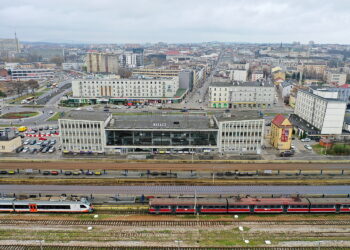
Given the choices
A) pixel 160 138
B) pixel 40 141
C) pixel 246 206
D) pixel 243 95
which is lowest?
pixel 40 141

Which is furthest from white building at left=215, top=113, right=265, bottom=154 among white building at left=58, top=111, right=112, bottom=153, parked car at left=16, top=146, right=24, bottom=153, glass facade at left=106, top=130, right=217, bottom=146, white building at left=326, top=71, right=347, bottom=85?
white building at left=326, top=71, right=347, bottom=85

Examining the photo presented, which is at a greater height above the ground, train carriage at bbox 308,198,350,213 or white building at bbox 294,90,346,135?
white building at bbox 294,90,346,135

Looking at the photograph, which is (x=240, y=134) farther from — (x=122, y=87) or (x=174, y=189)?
(x=122, y=87)

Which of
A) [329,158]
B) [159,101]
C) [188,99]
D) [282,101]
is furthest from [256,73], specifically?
[329,158]

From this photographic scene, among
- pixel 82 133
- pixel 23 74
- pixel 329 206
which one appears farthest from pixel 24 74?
pixel 329 206

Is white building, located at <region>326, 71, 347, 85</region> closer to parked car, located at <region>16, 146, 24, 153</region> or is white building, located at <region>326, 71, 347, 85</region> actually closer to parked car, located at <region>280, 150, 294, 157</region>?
parked car, located at <region>280, 150, 294, 157</region>

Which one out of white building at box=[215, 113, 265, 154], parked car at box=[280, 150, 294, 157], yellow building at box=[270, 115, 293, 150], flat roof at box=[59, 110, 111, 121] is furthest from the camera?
yellow building at box=[270, 115, 293, 150]

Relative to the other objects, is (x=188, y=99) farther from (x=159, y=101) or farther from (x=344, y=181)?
(x=344, y=181)
